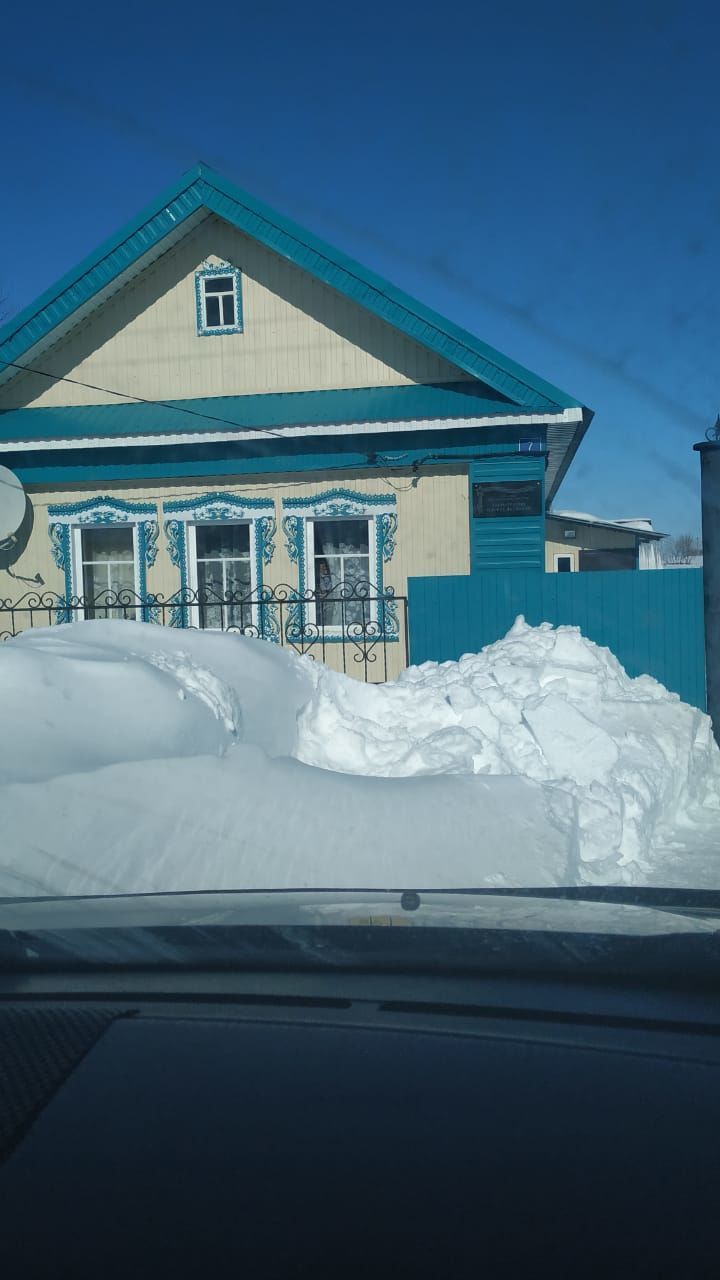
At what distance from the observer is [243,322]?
11.3m

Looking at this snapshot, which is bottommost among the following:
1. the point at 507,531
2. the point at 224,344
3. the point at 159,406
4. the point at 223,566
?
the point at 223,566

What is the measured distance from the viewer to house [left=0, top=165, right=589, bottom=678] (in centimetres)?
1038

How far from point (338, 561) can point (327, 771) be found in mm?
6244

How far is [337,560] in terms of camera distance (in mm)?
11148

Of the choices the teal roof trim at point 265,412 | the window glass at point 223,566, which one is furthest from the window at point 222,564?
the teal roof trim at point 265,412

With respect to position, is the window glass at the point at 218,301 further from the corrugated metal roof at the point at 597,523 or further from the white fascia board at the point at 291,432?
the corrugated metal roof at the point at 597,523

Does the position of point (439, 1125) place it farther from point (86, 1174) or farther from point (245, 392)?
point (245, 392)

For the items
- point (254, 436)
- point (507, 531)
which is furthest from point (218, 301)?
point (507, 531)

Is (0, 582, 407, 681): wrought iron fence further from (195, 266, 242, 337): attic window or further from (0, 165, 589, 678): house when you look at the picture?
(195, 266, 242, 337): attic window

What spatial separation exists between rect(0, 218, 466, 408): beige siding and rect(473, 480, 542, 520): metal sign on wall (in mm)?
1493

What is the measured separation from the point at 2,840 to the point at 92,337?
30.6ft

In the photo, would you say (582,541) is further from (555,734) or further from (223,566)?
(555,734)

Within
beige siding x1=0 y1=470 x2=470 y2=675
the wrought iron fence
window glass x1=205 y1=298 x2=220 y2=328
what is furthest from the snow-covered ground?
window glass x1=205 y1=298 x2=220 y2=328

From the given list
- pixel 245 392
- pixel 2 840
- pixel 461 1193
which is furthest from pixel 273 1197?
pixel 245 392
